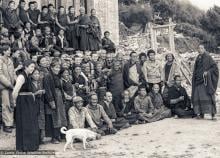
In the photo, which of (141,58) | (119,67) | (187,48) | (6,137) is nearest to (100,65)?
(119,67)

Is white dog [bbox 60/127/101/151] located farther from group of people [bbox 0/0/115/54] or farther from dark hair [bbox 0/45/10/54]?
group of people [bbox 0/0/115/54]

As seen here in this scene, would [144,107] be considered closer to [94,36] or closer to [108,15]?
[94,36]

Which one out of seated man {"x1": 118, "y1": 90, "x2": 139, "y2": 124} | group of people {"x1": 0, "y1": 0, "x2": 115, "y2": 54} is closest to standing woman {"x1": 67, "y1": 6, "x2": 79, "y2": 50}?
group of people {"x1": 0, "y1": 0, "x2": 115, "y2": 54}

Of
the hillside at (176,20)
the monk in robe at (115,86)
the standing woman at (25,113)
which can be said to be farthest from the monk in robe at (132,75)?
the hillside at (176,20)

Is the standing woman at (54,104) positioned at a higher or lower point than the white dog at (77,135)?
higher

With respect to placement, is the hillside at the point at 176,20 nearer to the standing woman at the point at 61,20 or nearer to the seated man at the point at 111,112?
the standing woman at the point at 61,20

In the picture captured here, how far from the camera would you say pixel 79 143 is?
378 inches

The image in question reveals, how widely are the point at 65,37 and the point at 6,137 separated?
16.7 feet

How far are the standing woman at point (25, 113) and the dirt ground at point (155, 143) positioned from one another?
31 centimetres

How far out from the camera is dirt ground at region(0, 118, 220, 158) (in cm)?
873

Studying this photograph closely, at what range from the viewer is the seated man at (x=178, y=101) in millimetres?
11906

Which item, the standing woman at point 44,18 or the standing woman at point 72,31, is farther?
the standing woman at point 72,31

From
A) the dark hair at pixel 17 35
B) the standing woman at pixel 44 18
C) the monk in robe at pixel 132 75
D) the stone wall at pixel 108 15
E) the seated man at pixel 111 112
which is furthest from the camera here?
the stone wall at pixel 108 15

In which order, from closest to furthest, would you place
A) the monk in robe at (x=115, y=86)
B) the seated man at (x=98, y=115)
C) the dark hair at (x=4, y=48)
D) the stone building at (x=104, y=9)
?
the dark hair at (x=4, y=48)
the seated man at (x=98, y=115)
the monk in robe at (x=115, y=86)
the stone building at (x=104, y=9)
